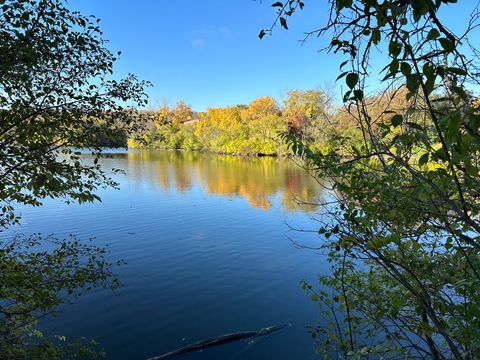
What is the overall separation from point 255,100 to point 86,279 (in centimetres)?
8318

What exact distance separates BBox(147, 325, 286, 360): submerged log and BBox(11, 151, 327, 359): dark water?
158 mm

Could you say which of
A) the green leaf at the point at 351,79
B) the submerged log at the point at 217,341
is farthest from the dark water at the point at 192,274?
the green leaf at the point at 351,79

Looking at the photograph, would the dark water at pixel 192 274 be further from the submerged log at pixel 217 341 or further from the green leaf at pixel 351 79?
the green leaf at pixel 351 79

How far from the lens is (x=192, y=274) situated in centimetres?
1259

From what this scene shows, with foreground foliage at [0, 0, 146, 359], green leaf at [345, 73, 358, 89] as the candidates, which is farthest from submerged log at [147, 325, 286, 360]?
green leaf at [345, 73, 358, 89]

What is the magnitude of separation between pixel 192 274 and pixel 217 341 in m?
4.46

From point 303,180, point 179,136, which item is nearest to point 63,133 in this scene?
point 303,180

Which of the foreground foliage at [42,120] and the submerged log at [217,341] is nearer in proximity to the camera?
the foreground foliage at [42,120]

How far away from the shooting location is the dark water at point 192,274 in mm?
8695

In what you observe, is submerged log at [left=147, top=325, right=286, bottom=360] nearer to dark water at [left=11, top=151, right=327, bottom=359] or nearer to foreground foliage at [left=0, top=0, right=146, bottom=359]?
dark water at [left=11, top=151, right=327, bottom=359]

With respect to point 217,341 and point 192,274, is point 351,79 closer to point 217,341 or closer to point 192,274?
point 217,341

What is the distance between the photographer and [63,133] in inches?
208

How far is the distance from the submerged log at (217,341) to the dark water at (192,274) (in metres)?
0.16

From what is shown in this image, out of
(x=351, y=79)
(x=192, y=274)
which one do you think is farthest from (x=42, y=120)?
(x=192, y=274)
